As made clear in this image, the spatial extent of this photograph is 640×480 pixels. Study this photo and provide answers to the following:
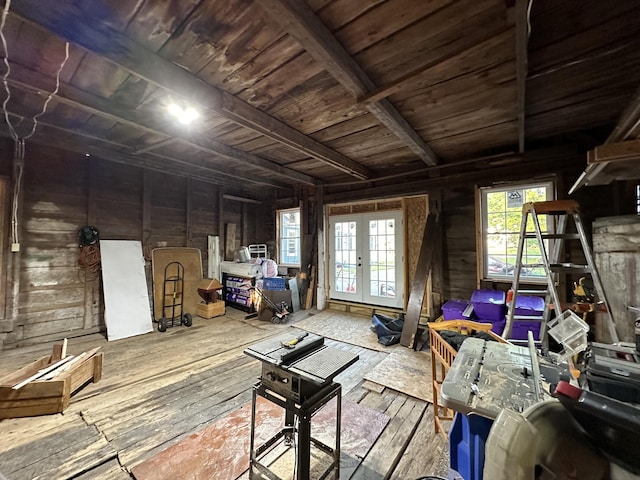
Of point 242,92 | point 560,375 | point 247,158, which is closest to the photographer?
point 560,375

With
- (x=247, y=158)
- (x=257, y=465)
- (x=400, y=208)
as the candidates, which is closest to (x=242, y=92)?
(x=247, y=158)

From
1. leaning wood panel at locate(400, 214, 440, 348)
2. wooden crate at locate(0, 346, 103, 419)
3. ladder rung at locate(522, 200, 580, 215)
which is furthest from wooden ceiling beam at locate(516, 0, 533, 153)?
wooden crate at locate(0, 346, 103, 419)

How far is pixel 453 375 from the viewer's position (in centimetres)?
105

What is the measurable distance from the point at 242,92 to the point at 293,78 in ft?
1.61

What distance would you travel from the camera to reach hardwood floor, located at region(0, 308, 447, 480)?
5.23ft

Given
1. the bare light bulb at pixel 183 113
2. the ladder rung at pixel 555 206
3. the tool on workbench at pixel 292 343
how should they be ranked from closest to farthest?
1. the tool on workbench at pixel 292 343
2. the ladder rung at pixel 555 206
3. the bare light bulb at pixel 183 113

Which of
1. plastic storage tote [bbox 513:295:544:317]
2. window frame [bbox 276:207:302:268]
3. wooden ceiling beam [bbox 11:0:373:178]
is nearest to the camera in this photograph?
wooden ceiling beam [bbox 11:0:373:178]

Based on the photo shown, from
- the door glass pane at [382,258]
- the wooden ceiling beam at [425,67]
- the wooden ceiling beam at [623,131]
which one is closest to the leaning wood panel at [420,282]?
the door glass pane at [382,258]

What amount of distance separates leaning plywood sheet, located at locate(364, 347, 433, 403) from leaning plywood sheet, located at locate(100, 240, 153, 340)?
3.60 m

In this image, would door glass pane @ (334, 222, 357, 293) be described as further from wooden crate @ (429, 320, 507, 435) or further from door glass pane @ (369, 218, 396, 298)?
wooden crate @ (429, 320, 507, 435)

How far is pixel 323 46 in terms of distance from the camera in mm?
1482

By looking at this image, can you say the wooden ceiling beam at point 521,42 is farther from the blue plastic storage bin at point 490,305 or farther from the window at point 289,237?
the window at point 289,237

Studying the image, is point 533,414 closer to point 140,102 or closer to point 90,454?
point 90,454

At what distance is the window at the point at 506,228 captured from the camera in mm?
3293
